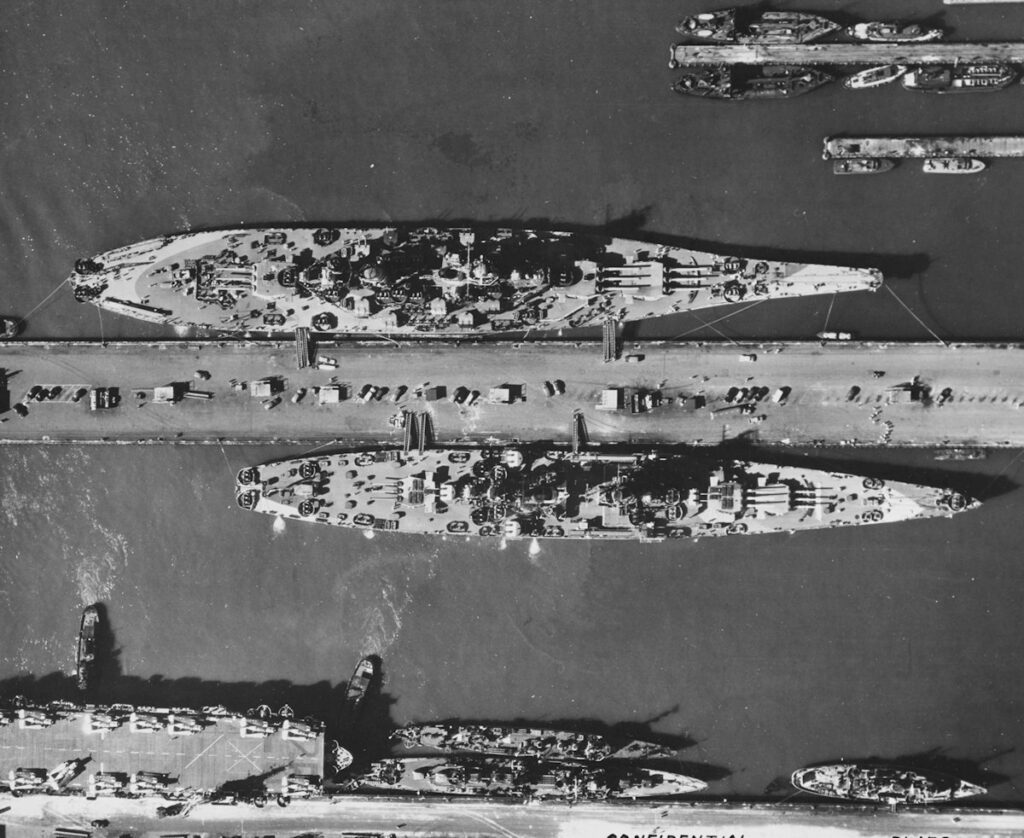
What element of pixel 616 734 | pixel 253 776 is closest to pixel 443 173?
pixel 616 734

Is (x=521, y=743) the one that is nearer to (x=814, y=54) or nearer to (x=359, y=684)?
(x=359, y=684)

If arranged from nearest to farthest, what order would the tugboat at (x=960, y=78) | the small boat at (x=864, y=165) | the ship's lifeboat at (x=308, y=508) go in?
the tugboat at (x=960, y=78) → the small boat at (x=864, y=165) → the ship's lifeboat at (x=308, y=508)

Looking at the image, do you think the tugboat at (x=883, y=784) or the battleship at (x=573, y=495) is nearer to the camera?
the battleship at (x=573, y=495)

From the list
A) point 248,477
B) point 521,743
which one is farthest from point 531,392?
point 521,743

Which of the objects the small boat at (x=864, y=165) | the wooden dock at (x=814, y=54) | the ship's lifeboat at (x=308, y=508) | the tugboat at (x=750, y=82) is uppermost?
the wooden dock at (x=814, y=54)

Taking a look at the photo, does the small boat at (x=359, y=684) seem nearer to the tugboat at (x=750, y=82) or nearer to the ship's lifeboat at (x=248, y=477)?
the ship's lifeboat at (x=248, y=477)

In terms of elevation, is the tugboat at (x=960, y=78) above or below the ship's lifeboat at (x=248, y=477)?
above

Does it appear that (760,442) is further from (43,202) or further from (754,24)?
(43,202)

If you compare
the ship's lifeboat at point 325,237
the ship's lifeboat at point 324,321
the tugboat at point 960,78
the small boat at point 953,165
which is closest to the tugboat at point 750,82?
the tugboat at point 960,78
